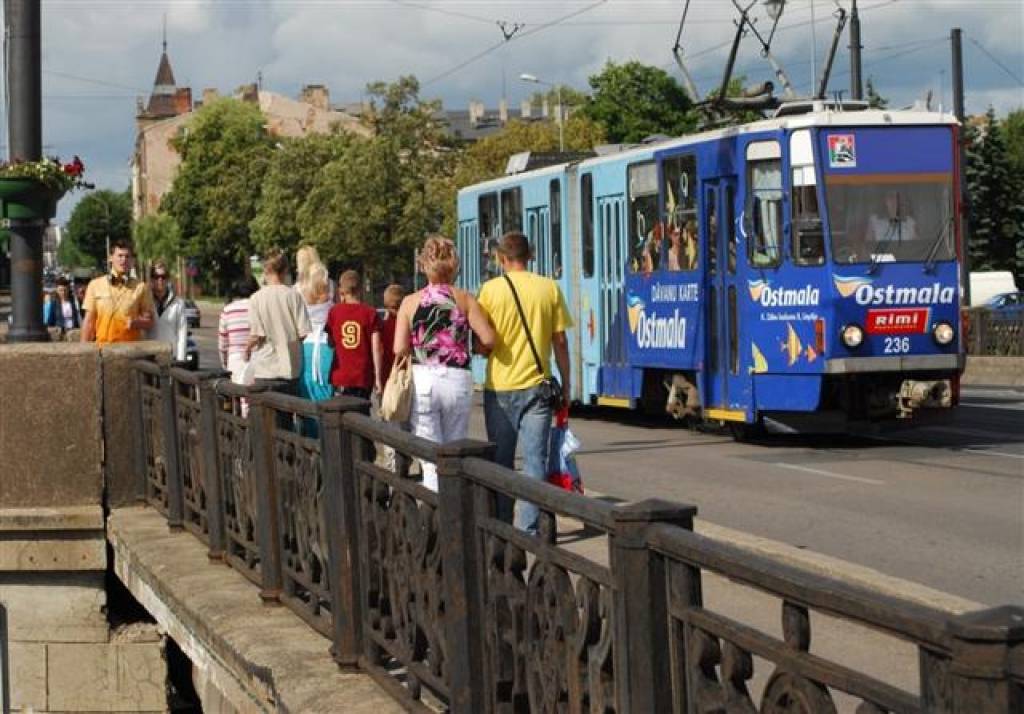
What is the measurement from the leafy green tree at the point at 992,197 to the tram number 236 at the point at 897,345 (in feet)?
176

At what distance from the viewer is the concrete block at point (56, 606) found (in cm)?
1133

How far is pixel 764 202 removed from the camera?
730 inches

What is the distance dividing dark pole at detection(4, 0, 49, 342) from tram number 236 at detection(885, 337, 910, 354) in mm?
8732

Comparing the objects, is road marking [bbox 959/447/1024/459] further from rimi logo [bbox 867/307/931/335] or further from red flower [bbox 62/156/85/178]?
red flower [bbox 62/156/85/178]

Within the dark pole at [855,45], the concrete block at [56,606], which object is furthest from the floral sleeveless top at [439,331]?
the dark pole at [855,45]

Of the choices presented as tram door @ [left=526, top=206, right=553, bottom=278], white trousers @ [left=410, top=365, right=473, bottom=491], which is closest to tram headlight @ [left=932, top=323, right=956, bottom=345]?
tram door @ [left=526, top=206, right=553, bottom=278]

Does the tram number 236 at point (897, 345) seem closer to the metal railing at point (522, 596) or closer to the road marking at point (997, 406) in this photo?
the road marking at point (997, 406)

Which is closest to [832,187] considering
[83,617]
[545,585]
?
[83,617]

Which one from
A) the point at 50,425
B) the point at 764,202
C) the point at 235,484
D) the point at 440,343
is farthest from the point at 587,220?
the point at 235,484

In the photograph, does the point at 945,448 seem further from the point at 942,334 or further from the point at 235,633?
the point at 235,633

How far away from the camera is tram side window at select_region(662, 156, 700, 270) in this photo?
782 inches

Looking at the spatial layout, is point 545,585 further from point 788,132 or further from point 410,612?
point 788,132

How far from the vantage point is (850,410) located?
1872 cm

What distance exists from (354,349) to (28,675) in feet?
10.6
